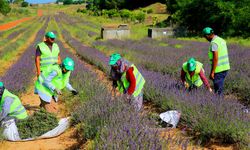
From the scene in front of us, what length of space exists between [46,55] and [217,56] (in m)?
2.63

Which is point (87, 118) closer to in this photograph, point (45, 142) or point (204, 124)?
point (45, 142)

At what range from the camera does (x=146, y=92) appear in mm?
6688

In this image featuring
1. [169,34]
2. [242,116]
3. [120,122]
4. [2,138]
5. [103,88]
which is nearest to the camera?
[120,122]

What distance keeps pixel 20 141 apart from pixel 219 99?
263 centimetres

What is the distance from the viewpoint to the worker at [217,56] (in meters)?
5.72

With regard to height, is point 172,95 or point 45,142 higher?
point 172,95

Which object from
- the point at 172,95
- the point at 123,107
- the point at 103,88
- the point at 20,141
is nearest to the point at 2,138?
the point at 20,141

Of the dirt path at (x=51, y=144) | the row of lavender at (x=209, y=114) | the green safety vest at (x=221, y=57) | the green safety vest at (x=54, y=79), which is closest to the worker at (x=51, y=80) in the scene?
the green safety vest at (x=54, y=79)

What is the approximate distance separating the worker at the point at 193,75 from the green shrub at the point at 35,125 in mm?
2135

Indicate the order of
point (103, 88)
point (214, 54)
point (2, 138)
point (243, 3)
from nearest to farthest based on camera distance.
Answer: point (2, 138)
point (214, 54)
point (103, 88)
point (243, 3)

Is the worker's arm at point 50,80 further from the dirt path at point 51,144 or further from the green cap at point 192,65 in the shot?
the green cap at point 192,65

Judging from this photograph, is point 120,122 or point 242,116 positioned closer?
point 120,122

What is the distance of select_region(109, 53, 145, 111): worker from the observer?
4523 millimetres

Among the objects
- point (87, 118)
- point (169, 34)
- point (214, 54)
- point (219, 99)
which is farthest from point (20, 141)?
point (169, 34)
